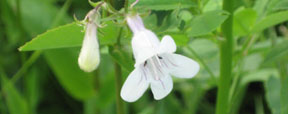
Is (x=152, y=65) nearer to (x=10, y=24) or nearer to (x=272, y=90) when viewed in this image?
(x=272, y=90)

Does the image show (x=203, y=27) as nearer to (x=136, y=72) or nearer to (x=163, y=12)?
(x=163, y=12)

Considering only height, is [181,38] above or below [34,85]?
below

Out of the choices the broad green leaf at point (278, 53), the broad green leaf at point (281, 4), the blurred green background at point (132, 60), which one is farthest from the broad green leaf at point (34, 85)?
the broad green leaf at point (281, 4)

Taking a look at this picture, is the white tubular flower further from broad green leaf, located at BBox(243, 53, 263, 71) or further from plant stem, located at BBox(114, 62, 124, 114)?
broad green leaf, located at BBox(243, 53, 263, 71)

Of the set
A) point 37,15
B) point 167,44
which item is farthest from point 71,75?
point 167,44

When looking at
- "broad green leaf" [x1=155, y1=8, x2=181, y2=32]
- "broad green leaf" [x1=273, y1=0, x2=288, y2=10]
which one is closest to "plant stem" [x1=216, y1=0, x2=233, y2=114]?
"broad green leaf" [x1=273, y1=0, x2=288, y2=10]

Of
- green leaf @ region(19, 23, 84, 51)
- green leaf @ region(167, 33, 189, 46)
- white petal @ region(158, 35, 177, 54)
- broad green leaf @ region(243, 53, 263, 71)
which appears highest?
broad green leaf @ region(243, 53, 263, 71)
